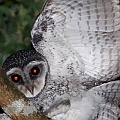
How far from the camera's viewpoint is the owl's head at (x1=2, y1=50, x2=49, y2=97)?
4.29m

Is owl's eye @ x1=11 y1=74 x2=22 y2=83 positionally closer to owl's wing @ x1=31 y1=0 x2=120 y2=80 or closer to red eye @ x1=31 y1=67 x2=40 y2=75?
red eye @ x1=31 y1=67 x2=40 y2=75

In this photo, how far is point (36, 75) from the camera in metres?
4.36

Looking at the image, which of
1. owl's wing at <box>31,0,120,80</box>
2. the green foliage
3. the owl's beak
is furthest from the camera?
the green foliage

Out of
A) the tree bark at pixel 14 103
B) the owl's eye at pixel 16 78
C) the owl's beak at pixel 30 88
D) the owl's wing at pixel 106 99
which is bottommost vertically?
the owl's wing at pixel 106 99

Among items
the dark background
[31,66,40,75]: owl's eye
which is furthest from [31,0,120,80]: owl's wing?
the dark background

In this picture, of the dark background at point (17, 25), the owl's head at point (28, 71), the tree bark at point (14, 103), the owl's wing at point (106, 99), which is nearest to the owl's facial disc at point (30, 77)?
the owl's head at point (28, 71)

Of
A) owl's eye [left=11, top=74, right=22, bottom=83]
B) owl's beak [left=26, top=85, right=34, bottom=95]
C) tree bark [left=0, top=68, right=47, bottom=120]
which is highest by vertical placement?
tree bark [left=0, top=68, right=47, bottom=120]

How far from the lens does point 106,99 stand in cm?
443

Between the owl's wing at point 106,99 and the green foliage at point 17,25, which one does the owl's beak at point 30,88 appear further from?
the green foliage at point 17,25

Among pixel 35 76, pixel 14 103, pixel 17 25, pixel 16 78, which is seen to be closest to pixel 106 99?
pixel 35 76

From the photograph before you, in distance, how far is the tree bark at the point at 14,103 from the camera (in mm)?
3283

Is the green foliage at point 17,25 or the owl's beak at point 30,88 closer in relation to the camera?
the owl's beak at point 30,88

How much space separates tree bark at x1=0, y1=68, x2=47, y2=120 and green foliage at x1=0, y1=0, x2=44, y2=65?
2.13 meters

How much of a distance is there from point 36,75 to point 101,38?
1.92 feet
